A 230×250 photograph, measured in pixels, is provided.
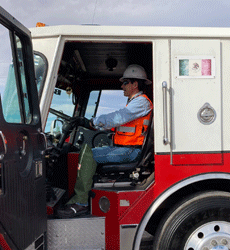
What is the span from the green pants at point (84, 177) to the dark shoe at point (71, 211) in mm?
73

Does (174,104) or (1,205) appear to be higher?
(174,104)

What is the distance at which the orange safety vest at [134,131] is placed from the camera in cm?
299

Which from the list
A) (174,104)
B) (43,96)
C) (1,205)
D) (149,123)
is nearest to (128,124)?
(149,123)

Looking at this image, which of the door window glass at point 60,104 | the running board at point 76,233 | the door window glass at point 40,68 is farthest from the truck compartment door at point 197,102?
the door window glass at point 60,104

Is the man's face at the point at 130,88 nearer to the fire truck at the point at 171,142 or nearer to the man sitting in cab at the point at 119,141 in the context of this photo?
the man sitting in cab at the point at 119,141

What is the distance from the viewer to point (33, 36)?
258 cm

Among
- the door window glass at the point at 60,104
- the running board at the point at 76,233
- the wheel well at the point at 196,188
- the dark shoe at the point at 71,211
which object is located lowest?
the running board at the point at 76,233

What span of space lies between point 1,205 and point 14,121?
609mm

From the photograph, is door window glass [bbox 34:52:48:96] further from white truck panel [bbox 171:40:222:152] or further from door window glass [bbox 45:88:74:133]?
white truck panel [bbox 171:40:222:152]

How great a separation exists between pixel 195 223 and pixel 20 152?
152cm

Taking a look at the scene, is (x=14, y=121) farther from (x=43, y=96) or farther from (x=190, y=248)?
(x=190, y=248)

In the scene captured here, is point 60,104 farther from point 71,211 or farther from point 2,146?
point 2,146

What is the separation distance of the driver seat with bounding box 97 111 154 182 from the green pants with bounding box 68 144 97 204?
0.14 m

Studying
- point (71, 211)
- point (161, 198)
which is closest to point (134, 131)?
point (161, 198)
